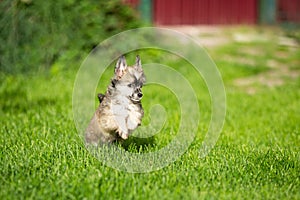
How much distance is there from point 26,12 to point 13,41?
1.81ft

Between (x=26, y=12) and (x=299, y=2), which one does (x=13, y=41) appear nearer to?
(x=26, y=12)

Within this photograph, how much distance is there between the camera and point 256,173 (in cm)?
449

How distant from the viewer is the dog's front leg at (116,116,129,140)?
178 inches

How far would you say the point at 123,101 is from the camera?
14.8 ft

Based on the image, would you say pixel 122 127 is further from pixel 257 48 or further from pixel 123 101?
pixel 257 48

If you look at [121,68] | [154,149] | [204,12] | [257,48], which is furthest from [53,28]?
[204,12]

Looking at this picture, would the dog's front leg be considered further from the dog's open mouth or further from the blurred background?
the blurred background

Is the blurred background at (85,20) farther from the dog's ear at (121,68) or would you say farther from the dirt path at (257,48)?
the dog's ear at (121,68)

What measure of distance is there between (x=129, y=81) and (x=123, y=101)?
0.60ft

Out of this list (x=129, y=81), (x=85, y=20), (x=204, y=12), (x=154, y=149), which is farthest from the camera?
(x=204, y=12)

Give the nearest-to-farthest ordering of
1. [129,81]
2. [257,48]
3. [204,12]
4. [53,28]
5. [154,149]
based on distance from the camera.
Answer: [129,81] → [154,149] → [53,28] → [257,48] → [204,12]

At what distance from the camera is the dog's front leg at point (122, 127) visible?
178 inches

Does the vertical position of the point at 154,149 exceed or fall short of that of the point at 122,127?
it falls short

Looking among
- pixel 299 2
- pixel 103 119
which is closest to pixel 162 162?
pixel 103 119
